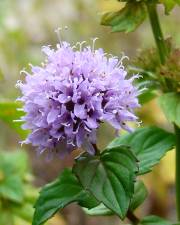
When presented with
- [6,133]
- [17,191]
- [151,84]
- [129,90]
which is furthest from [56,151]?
[6,133]

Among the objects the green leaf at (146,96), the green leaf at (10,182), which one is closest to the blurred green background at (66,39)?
the green leaf at (10,182)

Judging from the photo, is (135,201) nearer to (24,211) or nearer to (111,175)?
(111,175)

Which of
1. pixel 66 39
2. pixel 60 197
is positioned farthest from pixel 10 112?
pixel 66 39

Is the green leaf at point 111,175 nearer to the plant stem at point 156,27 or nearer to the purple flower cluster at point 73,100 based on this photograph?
the purple flower cluster at point 73,100

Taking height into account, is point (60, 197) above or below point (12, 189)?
below

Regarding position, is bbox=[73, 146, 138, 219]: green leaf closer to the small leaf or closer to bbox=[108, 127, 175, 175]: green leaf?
bbox=[108, 127, 175, 175]: green leaf

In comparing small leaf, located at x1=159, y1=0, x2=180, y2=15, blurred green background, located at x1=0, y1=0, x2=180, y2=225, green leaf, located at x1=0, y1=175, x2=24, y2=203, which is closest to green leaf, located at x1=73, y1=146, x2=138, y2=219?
small leaf, located at x1=159, y1=0, x2=180, y2=15

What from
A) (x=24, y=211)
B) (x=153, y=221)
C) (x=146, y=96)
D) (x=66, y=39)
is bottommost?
(x=153, y=221)
